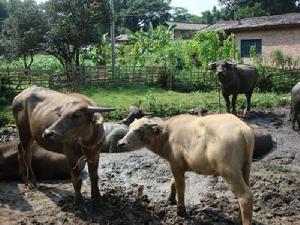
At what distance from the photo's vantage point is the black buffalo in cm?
1278

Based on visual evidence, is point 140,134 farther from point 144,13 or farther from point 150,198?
point 144,13

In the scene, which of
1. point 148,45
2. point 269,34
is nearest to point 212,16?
point 269,34

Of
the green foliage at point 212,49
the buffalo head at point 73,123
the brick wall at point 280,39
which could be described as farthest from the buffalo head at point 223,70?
the brick wall at point 280,39

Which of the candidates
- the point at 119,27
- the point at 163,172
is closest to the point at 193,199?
the point at 163,172

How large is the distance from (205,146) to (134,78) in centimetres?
Answer: 1499

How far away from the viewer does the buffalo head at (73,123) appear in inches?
200

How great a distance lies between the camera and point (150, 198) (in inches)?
256

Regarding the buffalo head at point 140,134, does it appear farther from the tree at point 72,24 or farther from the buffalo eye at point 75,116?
the tree at point 72,24

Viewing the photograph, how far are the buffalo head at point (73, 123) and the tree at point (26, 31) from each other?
16.7 meters

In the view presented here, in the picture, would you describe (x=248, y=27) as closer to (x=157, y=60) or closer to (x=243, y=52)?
(x=243, y=52)

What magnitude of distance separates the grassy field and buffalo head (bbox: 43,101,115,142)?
6934 mm

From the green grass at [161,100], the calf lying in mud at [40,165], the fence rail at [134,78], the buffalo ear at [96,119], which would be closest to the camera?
the buffalo ear at [96,119]

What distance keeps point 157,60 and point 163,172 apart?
15.4 m

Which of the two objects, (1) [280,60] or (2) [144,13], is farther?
(2) [144,13]
